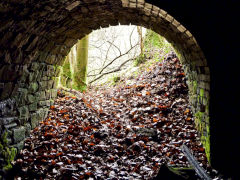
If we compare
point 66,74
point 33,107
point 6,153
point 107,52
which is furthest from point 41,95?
point 107,52

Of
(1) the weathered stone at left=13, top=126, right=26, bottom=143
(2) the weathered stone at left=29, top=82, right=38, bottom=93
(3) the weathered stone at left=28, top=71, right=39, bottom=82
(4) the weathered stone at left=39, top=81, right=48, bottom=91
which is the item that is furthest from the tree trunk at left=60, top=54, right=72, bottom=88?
(1) the weathered stone at left=13, top=126, right=26, bottom=143

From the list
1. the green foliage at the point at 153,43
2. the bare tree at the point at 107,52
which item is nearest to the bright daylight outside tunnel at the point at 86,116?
the green foliage at the point at 153,43

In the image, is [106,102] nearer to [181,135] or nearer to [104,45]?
[181,135]

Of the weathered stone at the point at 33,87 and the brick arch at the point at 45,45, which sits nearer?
the brick arch at the point at 45,45

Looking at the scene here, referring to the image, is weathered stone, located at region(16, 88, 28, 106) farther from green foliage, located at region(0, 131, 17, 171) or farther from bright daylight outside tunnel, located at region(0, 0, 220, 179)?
green foliage, located at region(0, 131, 17, 171)

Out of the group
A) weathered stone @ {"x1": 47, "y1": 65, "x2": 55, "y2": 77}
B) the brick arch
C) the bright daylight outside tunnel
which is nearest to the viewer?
the brick arch

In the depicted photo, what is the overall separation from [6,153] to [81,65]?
655 cm

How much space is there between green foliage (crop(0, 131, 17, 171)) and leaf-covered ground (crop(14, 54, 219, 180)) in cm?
19

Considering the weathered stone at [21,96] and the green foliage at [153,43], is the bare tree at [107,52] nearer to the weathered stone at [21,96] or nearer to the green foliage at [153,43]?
the green foliage at [153,43]

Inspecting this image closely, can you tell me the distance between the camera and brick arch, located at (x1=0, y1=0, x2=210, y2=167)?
331 centimetres

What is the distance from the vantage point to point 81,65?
9773 millimetres

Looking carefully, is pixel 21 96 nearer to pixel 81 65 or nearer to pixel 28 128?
pixel 28 128

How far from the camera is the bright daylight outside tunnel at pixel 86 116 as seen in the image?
3.57 meters

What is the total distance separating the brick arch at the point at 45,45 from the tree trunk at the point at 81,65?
4174mm
